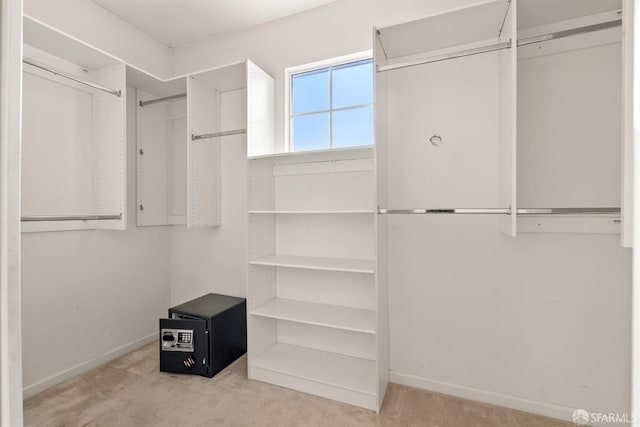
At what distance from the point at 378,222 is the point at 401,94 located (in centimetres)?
96

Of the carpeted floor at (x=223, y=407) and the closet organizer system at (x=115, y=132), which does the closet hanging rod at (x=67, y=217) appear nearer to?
the closet organizer system at (x=115, y=132)

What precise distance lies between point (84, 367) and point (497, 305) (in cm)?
303

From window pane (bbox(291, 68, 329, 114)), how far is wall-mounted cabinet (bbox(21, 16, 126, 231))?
52.2 inches

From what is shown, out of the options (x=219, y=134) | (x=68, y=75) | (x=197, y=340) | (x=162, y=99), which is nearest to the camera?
(x=68, y=75)

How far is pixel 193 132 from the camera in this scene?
2.67 m

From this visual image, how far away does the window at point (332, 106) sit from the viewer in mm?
2439

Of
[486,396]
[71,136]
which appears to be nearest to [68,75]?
[71,136]

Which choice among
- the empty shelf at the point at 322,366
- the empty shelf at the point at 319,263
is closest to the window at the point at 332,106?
the empty shelf at the point at 319,263

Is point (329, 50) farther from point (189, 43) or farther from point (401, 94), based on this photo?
point (189, 43)

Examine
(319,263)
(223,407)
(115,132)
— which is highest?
(115,132)

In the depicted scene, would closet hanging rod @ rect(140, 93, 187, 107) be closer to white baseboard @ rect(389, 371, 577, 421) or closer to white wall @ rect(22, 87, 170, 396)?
white wall @ rect(22, 87, 170, 396)

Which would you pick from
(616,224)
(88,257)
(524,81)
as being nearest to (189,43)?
(88,257)

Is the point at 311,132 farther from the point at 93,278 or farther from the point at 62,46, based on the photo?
the point at 93,278

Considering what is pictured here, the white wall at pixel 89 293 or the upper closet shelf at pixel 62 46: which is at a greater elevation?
the upper closet shelf at pixel 62 46
